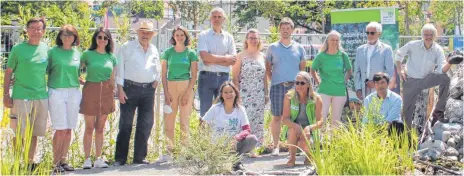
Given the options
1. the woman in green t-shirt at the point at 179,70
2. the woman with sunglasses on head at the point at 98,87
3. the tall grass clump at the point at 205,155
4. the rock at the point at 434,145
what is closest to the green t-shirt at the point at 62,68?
the woman with sunglasses on head at the point at 98,87

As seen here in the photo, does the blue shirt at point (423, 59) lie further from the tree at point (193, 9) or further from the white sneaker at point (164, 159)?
the tree at point (193, 9)

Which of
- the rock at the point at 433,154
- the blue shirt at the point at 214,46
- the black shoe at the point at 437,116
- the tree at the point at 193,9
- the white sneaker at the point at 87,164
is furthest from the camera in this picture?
the tree at the point at 193,9

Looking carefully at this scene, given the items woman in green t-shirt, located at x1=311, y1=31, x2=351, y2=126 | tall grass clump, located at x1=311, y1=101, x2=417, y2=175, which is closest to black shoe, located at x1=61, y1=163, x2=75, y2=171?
tall grass clump, located at x1=311, y1=101, x2=417, y2=175

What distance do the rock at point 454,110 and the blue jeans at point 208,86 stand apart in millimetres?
2727

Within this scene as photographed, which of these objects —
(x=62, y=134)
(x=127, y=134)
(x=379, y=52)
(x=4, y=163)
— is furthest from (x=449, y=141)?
(x=4, y=163)

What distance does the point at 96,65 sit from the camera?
7781 mm

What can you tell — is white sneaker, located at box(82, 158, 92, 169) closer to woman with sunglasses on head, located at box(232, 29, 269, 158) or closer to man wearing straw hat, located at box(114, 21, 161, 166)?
man wearing straw hat, located at box(114, 21, 161, 166)

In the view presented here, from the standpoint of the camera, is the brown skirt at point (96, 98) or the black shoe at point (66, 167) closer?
the black shoe at point (66, 167)

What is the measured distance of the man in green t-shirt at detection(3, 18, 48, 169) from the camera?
23.8ft

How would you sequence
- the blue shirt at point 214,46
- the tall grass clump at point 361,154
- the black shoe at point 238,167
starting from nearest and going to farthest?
the tall grass clump at point 361,154, the black shoe at point 238,167, the blue shirt at point 214,46

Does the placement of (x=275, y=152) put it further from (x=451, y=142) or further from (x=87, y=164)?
(x=87, y=164)

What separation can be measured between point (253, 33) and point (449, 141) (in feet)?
8.83

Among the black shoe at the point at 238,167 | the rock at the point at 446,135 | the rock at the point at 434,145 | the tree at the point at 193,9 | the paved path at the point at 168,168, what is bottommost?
the paved path at the point at 168,168

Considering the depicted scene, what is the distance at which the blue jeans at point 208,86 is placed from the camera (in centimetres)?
861
